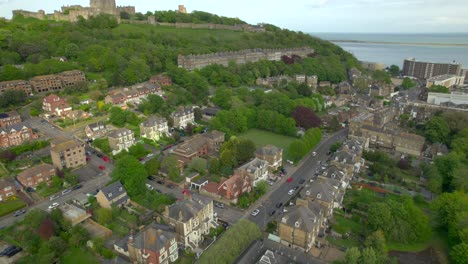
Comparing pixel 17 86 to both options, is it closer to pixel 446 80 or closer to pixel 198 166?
pixel 198 166

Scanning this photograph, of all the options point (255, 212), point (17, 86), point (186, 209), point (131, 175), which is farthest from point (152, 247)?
point (17, 86)

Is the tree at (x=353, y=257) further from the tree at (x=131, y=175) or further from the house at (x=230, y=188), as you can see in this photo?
the tree at (x=131, y=175)

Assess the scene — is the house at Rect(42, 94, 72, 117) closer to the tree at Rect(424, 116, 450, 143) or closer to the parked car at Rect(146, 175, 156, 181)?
the parked car at Rect(146, 175, 156, 181)

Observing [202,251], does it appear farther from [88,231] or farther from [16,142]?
[16,142]

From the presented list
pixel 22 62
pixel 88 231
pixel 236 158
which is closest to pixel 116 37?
Result: pixel 22 62

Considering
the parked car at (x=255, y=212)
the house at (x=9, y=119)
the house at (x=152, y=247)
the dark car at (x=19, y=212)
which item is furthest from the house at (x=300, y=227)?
the house at (x=9, y=119)

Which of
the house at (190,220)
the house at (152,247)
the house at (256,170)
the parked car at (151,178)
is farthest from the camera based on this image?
the parked car at (151,178)
